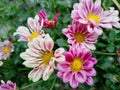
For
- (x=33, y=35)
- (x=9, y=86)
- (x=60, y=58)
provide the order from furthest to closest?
(x=9, y=86)
(x=33, y=35)
(x=60, y=58)

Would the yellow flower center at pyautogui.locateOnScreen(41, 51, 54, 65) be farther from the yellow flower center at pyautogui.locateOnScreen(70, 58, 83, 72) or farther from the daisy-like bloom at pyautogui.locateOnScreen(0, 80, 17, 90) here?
the daisy-like bloom at pyautogui.locateOnScreen(0, 80, 17, 90)

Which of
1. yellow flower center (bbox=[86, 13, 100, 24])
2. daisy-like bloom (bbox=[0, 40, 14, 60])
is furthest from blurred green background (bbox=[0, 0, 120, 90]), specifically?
yellow flower center (bbox=[86, 13, 100, 24])

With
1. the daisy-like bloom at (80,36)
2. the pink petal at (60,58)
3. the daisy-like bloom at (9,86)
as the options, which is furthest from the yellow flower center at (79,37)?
the daisy-like bloom at (9,86)

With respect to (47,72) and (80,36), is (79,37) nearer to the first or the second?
(80,36)

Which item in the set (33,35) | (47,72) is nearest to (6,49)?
(33,35)

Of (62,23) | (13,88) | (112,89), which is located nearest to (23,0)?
(62,23)

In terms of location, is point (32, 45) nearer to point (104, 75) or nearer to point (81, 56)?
point (81, 56)

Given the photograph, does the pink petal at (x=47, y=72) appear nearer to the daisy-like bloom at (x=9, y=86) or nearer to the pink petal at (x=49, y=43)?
the pink petal at (x=49, y=43)
